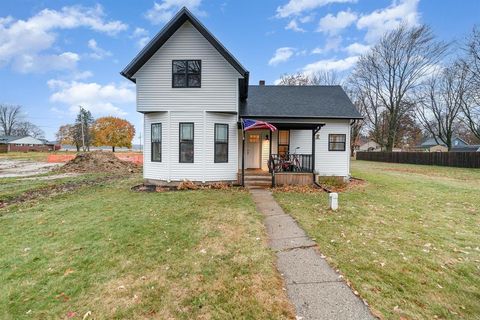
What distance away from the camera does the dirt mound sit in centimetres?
1977

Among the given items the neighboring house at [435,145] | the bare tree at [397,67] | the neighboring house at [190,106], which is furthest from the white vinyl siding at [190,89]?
the neighboring house at [435,145]

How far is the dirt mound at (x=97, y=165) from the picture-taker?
19766 mm

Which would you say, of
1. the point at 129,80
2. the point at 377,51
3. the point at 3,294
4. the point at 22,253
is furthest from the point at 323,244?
the point at 377,51

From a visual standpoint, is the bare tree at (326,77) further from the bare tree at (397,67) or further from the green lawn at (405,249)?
the green lawn at (405,249)

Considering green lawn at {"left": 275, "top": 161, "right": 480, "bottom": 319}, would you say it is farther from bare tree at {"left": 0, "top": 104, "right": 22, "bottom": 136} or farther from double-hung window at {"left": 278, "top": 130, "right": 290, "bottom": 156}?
bare tree at {"left": 0, "top": 104, "right": 22, "bottom": 136}

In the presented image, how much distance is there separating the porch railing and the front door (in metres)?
1.23

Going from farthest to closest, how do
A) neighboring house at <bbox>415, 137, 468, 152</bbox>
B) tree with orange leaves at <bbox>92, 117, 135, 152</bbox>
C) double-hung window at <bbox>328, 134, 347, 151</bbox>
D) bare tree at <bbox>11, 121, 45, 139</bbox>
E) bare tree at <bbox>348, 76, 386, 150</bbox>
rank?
bare tree at <bbox>11, 121, 45, 139</bbox> < tree with orange leaves at <bbox>92, 117, 135, 152</bbox> < neighboring house at <bbox>415, 137, 468, 152</bbox> < bare tree at <bbox>348, 76, 386, 150</bbox> < double-hung window at <bbox>328, 134, 347, 151</bbox>

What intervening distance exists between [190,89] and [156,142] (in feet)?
9.57

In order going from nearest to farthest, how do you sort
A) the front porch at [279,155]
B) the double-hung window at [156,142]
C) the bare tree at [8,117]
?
the front porch at [279,155]
the double-hung window at [156,142]
the bare tree at [8,117]

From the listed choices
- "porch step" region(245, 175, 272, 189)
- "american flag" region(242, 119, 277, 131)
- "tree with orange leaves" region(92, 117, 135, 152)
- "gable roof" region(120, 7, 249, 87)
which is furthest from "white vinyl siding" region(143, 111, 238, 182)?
"tree with orange leaves" region(92, 117, 135, 152)

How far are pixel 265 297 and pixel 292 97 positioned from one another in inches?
526

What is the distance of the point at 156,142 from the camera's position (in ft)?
37.0

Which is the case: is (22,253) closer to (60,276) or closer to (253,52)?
(60,276)

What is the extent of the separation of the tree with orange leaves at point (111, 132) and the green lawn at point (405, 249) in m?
71.3
